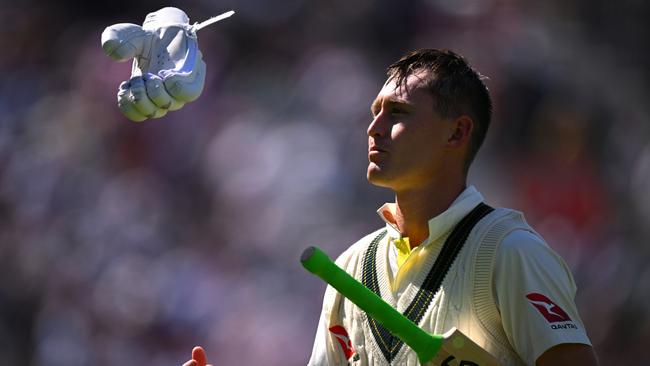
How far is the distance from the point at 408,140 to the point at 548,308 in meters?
0.64

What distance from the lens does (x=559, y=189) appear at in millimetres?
4727

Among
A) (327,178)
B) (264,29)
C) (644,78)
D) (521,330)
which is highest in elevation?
(264,29)

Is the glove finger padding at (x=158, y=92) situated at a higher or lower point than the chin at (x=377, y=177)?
higher

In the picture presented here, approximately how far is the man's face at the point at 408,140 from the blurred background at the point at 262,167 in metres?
2.00

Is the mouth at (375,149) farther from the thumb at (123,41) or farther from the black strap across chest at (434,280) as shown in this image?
the thumb at (123,41)

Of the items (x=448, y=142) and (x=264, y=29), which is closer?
(x=448, y=142)

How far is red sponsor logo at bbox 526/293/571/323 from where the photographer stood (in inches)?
95.4

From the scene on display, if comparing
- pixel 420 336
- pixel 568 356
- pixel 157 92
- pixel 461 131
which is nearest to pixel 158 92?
pixel 157 92

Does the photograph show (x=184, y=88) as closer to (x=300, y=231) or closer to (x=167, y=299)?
(x=300, y=231)

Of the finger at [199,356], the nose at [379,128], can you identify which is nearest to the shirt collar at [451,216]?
the nose at [379,128]

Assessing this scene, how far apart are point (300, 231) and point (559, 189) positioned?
142cm

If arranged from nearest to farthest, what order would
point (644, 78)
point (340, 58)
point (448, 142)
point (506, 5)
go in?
point (448, 142), point (644, 78), point (506, 5), point (340, 58)

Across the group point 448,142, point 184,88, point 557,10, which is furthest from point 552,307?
point 557,10

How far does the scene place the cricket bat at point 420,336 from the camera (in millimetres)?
2314
